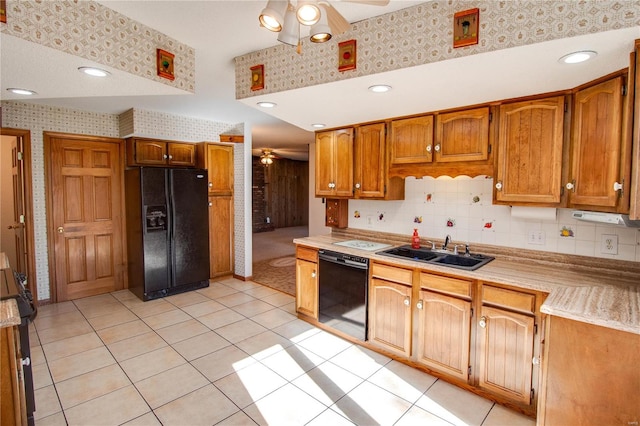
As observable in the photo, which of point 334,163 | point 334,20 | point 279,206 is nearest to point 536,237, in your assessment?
point 334,163

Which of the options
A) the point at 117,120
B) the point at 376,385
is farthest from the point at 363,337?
the point at 117,120

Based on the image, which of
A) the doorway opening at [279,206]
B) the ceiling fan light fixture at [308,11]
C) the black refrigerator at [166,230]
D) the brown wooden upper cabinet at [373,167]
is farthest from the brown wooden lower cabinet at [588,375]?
the doorway opening at [279,206]

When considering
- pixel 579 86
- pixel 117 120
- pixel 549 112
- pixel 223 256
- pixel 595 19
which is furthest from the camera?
pixel 223 256

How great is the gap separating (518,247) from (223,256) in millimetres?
3962

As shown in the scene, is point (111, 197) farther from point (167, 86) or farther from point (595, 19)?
point (595, 19)

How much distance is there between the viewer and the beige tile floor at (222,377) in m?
2.06

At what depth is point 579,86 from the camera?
2.02 meters

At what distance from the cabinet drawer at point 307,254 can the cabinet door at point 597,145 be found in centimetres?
210

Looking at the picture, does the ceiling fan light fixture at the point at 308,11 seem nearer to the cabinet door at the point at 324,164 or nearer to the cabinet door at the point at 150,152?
the cabinet door at the point at 324,164

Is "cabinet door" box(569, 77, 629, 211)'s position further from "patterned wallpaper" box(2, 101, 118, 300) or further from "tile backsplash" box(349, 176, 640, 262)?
"patterned wallpaper" box(2, 101, 118, 300)

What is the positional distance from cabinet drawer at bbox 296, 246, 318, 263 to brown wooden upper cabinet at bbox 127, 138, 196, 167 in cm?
240

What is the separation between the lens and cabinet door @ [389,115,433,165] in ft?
8.91

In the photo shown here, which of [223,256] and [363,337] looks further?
[223,256]

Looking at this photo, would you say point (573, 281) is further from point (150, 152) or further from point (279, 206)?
point (279, 206)
